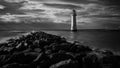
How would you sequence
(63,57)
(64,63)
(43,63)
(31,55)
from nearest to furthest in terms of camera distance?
(64,63) → (43,63) → (63,57) → (31,55)

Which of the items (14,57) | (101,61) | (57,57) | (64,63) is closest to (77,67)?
A: (64,63)

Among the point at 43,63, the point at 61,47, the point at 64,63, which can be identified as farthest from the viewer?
the point at 61,47

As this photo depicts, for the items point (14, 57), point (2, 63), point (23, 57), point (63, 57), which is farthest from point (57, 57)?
point (2, 63)

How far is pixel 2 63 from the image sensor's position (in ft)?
13.2

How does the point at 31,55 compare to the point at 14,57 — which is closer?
the point at 14,57

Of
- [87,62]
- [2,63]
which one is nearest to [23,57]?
[2,63]

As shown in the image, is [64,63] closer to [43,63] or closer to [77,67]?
[77,67]

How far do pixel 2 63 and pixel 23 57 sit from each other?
0.69m

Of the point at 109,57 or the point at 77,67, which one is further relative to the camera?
the point at 109,57

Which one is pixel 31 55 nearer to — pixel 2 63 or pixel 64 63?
pixel 2 63

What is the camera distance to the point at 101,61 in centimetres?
425

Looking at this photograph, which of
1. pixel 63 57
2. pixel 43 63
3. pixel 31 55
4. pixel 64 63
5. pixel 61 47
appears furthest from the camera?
pixel 61 47

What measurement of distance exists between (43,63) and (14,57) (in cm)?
110

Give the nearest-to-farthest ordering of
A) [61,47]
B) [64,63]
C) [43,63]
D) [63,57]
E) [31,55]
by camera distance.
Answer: [64,63] < [43,63] < [63,57] < [31,55] < [61,47]
